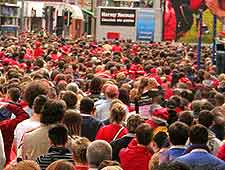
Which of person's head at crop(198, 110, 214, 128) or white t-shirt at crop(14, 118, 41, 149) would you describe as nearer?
white t-shirt at crop(14, 118, 41, 149)

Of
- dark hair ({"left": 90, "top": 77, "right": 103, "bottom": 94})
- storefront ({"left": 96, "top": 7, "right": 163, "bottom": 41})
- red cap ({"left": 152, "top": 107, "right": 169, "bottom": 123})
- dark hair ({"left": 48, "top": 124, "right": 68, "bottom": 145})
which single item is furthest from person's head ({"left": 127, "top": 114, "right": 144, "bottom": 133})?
storefront ({"left": 96, "top": 7, "right": 163, "bottom": 41})

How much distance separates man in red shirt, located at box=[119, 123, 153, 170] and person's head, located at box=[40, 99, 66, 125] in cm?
85

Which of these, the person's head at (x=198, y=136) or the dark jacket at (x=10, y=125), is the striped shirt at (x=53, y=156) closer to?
the person's head at (x=198, y=136)

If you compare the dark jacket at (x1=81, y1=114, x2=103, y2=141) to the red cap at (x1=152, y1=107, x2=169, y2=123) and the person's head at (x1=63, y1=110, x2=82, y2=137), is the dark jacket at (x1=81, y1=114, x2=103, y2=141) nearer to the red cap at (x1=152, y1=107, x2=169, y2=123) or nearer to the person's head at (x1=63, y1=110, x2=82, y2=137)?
the red cap at (x1=152, y1=107, x2=169, y2=123)

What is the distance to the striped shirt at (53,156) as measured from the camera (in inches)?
347

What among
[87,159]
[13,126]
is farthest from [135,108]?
[87,159]

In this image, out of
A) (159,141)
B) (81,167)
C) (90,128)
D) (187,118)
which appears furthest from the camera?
(90,128)

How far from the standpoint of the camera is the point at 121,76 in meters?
18.6

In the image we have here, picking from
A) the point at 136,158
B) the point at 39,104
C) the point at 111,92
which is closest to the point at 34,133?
the point at 39,104

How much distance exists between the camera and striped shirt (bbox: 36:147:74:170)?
8820 mm

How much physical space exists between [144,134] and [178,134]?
0.53m

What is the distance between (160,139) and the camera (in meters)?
9.76

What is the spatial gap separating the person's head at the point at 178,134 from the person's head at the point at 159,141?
0.86ft

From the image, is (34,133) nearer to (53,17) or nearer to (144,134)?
(144,134)
